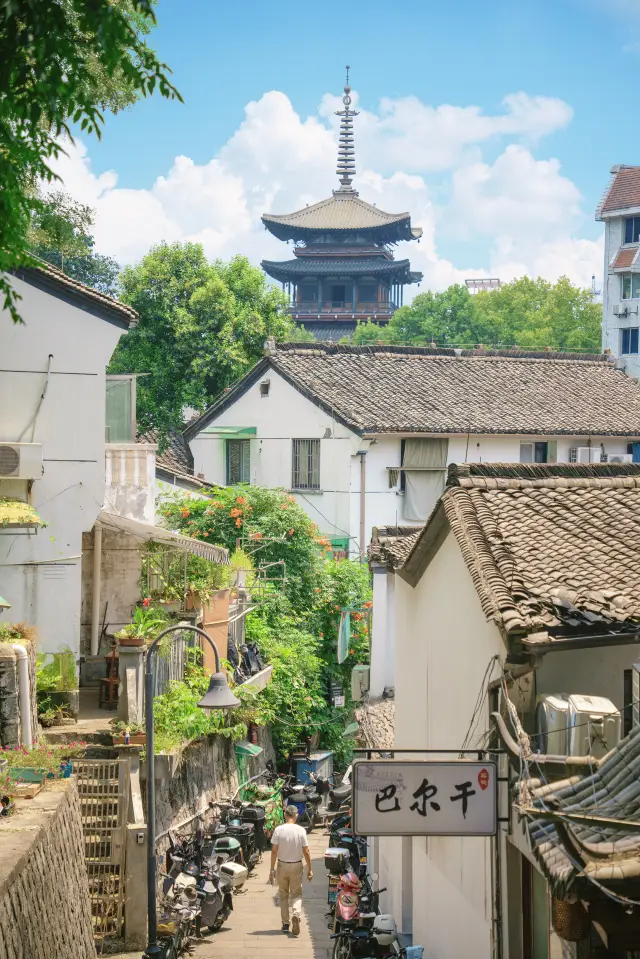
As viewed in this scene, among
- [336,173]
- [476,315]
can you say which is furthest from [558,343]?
[336,173]

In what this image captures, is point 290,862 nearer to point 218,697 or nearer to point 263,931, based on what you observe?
point 263,931

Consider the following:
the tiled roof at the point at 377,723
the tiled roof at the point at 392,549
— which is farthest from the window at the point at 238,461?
the tiled roof at the point at 392,549

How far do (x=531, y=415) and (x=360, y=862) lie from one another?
19150mm

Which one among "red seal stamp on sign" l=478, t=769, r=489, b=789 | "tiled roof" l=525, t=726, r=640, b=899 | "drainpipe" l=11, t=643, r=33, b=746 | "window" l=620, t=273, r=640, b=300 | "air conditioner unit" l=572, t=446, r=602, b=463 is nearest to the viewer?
"tiled roof" l=525, t=726, r=640, b=899

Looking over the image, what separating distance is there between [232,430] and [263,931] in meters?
21.8


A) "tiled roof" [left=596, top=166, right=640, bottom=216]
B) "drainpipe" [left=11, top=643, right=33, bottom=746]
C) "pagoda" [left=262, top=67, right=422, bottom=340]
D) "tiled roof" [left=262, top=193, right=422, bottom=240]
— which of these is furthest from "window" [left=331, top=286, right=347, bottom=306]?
"drainpipe" [left=11, top=643, right=33, bottom=746]

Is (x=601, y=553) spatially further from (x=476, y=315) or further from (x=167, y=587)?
(x=476, y=315)

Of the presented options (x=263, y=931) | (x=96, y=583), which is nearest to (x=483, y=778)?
(x=263, y=931)

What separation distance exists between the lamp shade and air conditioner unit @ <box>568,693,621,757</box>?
6055 millimetres

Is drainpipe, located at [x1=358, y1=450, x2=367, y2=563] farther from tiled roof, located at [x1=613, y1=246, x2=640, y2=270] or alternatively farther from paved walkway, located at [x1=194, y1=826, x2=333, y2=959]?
tiled roof, located at [x1=613, y1=246, x2=640, y2=270]

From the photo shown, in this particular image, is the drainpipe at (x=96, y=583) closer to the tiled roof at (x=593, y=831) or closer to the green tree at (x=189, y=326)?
the tiled roof at (x=593, y=831)

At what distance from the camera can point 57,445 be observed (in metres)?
19.0

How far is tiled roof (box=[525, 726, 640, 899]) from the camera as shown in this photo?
Answer: 18.9 ft

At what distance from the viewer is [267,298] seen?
134 ft
